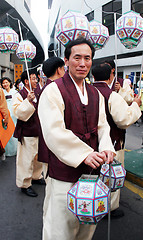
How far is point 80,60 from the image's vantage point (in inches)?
66.2

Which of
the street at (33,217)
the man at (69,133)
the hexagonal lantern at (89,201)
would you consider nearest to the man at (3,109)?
the street at (33,217)

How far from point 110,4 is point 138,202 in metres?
14.0

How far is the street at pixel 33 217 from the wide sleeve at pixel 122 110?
1184 mm

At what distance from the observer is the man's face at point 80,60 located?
5.51 ft

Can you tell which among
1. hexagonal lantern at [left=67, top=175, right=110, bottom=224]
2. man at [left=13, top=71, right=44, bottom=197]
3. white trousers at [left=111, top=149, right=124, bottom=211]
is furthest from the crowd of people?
man at [left=13, top=71, right=44, bottom=197]

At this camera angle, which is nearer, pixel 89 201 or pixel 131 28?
pixel 89 201

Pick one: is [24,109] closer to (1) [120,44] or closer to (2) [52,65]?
(2) [52,65]

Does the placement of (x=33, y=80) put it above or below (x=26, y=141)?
above

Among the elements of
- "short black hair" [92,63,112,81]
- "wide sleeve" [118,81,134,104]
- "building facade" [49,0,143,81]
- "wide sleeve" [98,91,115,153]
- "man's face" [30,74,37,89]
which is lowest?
"wide sleeve" [98,91,115,153]

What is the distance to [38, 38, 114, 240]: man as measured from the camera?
1.58 meters

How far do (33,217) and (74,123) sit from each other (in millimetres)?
1675

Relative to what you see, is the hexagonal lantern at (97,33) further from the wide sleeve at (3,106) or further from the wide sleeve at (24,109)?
the wide sleeve at (24,109)

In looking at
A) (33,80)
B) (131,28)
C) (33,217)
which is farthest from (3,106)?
(131,28)

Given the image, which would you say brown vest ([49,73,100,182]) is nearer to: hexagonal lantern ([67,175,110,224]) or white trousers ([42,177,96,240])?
white trousers ([42,177,96,240])
